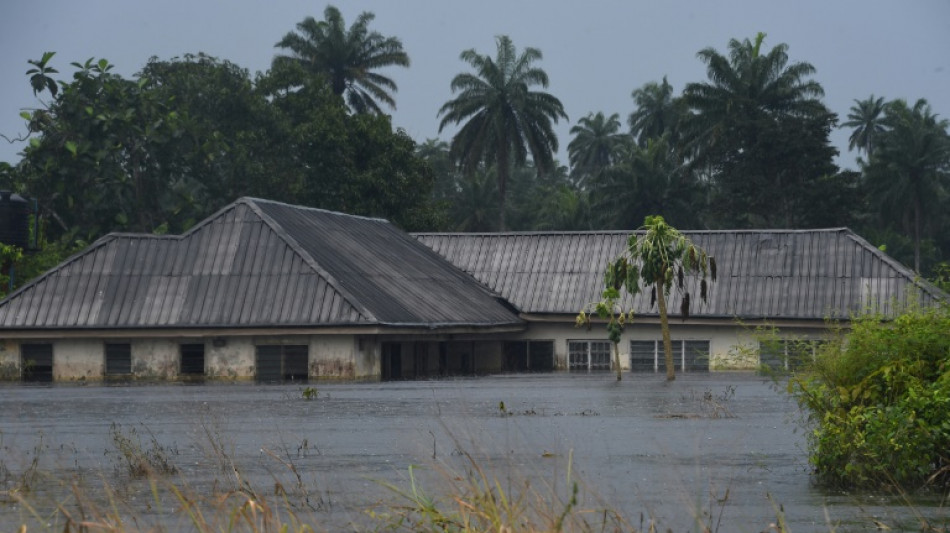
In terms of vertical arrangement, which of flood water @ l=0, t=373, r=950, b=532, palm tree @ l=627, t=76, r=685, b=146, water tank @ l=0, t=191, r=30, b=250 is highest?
palm tree @ l=627, t=76, r=685, b=146

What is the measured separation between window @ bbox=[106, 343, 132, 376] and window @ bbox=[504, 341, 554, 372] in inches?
592

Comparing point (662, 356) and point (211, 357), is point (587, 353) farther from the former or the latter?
point (211, 357)

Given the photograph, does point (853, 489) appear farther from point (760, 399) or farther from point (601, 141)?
point (601, 141)

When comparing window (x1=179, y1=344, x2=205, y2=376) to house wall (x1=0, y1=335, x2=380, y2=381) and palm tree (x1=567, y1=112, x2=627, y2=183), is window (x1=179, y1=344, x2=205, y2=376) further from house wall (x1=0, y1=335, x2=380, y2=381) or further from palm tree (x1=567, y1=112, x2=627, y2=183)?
palm tree (x1=567, y1=112, x2=627, y2=183)

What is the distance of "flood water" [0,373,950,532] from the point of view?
14.0 meters

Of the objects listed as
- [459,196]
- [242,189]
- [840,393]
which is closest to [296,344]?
[840,393]

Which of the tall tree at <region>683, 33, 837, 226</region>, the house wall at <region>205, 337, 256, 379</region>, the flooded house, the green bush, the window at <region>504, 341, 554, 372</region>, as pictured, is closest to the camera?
the green bush

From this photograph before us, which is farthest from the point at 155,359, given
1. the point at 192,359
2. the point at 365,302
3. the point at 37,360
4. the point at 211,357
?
the point at 365,302

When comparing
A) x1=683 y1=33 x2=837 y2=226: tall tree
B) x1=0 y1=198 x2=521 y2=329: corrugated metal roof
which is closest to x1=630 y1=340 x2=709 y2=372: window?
x1=0 y1=198 x2=521 y2=329: corrugated metal roof

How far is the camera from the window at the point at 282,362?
149 feet

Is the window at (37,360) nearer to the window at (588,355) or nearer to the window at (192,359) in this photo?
the window at (192,359)

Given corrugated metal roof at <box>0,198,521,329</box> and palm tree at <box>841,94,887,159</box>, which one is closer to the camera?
corrugated metal roof at <box>0,198,521,329</box>

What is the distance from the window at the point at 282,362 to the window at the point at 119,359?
4.27 meters

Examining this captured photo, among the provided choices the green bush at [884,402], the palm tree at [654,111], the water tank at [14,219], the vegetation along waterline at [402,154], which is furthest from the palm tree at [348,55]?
the green bush at [884,402]
